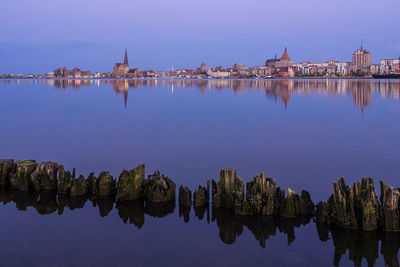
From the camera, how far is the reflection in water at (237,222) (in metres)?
6.89

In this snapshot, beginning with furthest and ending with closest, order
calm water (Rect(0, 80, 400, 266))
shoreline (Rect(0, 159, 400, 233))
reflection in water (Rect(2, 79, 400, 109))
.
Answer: reflection in water (Rect(2, 79, 400, 109)) → shoreline (Rect(0, 159, 400, 233)) → calm water (Rect(0, 80, 400, 266))

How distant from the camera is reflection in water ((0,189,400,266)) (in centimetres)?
689

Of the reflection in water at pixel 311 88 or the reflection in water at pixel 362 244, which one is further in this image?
the reflection in water at pixel 311 88

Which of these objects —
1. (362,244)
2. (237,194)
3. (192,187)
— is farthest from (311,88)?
(362,244)

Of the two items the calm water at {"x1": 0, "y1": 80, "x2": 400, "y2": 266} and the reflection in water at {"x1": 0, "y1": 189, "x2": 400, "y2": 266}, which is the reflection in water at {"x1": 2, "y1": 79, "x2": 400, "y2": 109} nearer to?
the calm water at {"x1": 0, "y1": 80, "x2": 400, "y2": 266}

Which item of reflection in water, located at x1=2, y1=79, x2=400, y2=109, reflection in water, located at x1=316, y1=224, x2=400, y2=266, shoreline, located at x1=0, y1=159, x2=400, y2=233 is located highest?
reflection in water, located at x1=2, y1=79, x2=400, y2=109

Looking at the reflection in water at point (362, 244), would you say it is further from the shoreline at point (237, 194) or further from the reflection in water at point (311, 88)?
the reflection in water at point (311, 88)

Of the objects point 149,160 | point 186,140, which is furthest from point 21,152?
point 186,140

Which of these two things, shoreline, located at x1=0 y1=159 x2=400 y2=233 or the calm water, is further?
shoreline, located at x1=0 y1=159 x2=400 y2=233

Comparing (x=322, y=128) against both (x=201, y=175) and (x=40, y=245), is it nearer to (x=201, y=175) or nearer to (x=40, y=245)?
(x=201, y=175)

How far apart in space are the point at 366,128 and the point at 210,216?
1518 centimetres

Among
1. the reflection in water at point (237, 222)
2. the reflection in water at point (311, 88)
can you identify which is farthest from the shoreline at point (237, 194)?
the reflection in water at point (311, 88)

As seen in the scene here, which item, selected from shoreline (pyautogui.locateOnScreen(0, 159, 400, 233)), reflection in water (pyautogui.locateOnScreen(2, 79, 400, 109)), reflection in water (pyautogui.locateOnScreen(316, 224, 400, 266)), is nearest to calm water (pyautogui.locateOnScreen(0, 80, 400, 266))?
reflection in water (pyautogui.locateOnScreen(316, 224, 400, 266))

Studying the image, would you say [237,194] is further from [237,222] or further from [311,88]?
[311,88]
